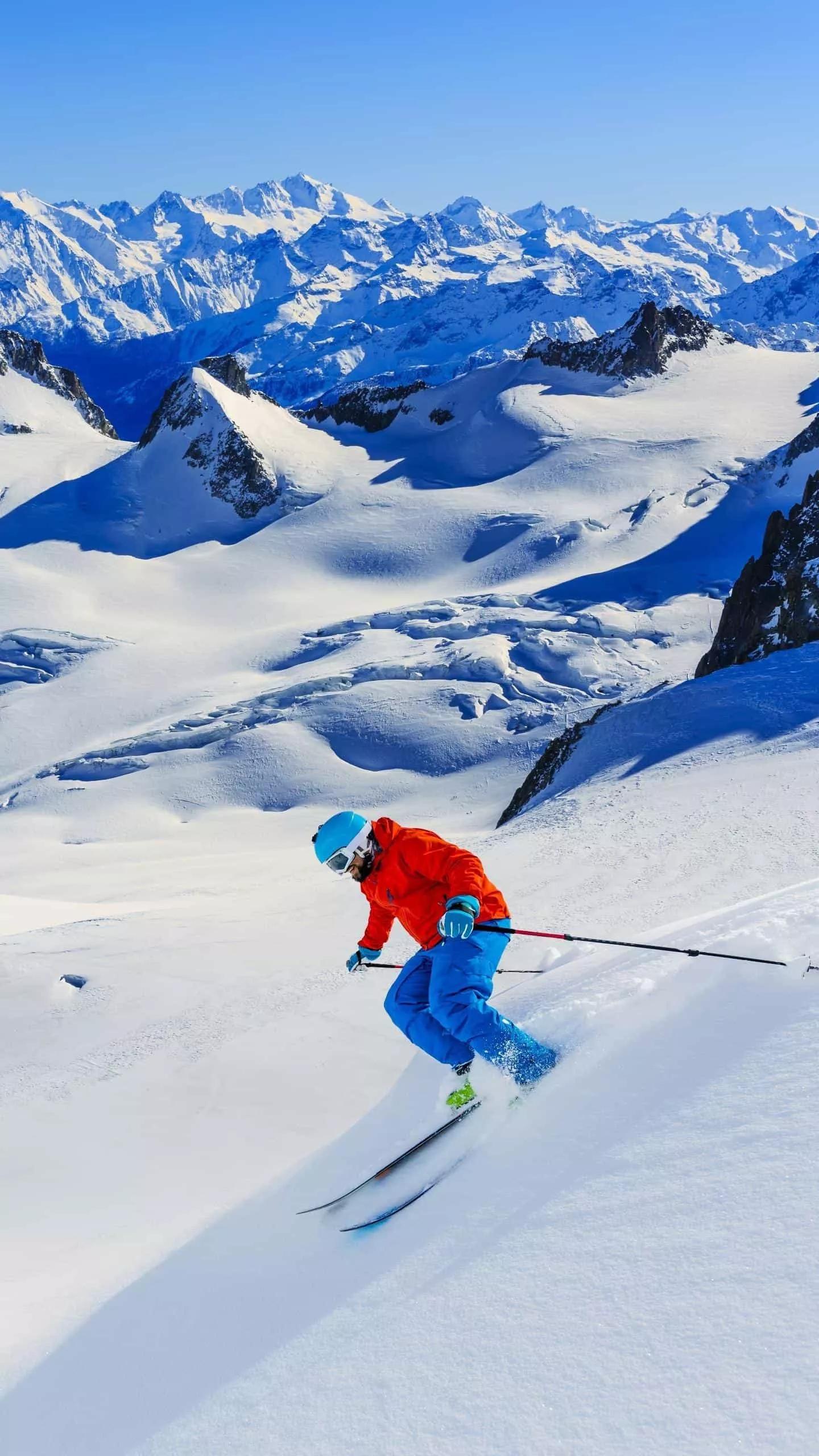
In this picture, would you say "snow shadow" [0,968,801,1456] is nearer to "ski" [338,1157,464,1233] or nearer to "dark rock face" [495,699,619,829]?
"ski" [338,1157,464,1233]

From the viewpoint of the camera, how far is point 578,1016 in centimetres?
457

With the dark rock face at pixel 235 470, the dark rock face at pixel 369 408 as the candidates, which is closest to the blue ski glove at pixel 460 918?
the dark rock face at pixel 235 470

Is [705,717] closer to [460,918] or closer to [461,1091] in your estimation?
[460,918]

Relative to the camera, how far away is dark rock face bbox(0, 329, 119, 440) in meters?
73.9

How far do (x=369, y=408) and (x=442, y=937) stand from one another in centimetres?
6746

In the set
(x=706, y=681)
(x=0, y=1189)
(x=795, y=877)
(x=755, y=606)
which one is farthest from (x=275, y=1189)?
(x=755, y=606)

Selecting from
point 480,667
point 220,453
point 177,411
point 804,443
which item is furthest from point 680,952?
point 177,411

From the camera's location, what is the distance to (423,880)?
16.7 ft

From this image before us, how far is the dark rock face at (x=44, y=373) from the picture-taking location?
243 feet

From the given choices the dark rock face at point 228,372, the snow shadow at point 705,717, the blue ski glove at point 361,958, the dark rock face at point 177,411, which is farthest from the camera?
the dark rock face at point 228,372

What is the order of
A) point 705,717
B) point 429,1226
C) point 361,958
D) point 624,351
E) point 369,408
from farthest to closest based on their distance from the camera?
point 624,351
point 369,408
point 705,717
point 361,958
point 429,1226

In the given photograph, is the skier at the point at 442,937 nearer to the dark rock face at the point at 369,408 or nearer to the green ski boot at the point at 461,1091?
the green ski boot at the point at 461,1091

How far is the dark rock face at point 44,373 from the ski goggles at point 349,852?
245 feet

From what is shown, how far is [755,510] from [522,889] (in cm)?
4436
